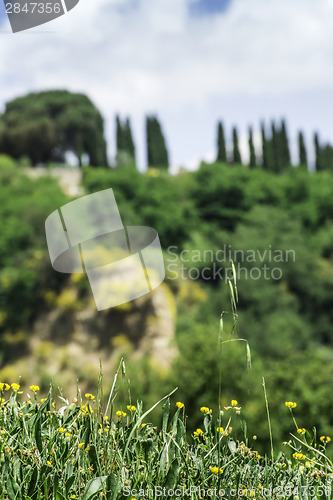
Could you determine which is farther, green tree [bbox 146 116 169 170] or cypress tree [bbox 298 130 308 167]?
green tree [bbox 146 116 169 170]

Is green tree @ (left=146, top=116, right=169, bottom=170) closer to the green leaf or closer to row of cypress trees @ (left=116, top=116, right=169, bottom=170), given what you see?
row of cypress trees @ (left=116, top=116, right=169, bottom=170)

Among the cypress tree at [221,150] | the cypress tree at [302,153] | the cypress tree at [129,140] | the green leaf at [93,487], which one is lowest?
the cypress tree at [302,153]

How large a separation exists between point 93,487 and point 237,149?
50.0m

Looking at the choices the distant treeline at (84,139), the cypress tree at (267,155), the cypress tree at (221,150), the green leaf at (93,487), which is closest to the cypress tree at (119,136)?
the distant treeline at (84,139)

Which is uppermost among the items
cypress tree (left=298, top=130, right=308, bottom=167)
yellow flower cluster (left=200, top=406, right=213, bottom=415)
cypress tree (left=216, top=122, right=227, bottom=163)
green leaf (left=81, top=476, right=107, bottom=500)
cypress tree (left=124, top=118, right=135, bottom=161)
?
green leaf (left=81, top=476, right=107, bottom=500)

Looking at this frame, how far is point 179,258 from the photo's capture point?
129 feet

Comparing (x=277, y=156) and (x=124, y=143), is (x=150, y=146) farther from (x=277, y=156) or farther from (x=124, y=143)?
(x=277, y=156)

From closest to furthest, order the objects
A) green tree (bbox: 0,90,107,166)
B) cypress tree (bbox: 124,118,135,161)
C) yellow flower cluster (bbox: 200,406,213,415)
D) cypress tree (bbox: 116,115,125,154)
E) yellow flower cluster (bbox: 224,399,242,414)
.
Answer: yellow flower cluster (bbox: 224,399,242,414), yellow flower cluster (bbox: 200,406,213,415), cypress tree (bbox: 124,118,135,161), cypress tree (bbox: 116,115,125,154), green tree (bbox: 0,90,107,166)

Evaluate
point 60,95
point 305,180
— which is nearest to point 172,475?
point 305,180

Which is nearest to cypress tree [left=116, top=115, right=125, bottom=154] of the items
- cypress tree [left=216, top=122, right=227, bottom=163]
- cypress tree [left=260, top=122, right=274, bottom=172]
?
cypress tree [left=216, top=122, right=227, bottom=163]

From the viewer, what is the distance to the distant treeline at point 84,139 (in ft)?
163

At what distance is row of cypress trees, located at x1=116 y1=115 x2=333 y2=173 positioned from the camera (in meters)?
49.3

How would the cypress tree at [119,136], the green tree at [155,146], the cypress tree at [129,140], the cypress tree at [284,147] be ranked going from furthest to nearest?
the cypress tree at [119,136] → the cypress tree at [129,140] → the green tree at [155,146] → the cypress tree at [284,147]

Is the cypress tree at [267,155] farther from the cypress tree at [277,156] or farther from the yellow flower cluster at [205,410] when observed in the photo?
the yellow flower cluster at [205,410]
